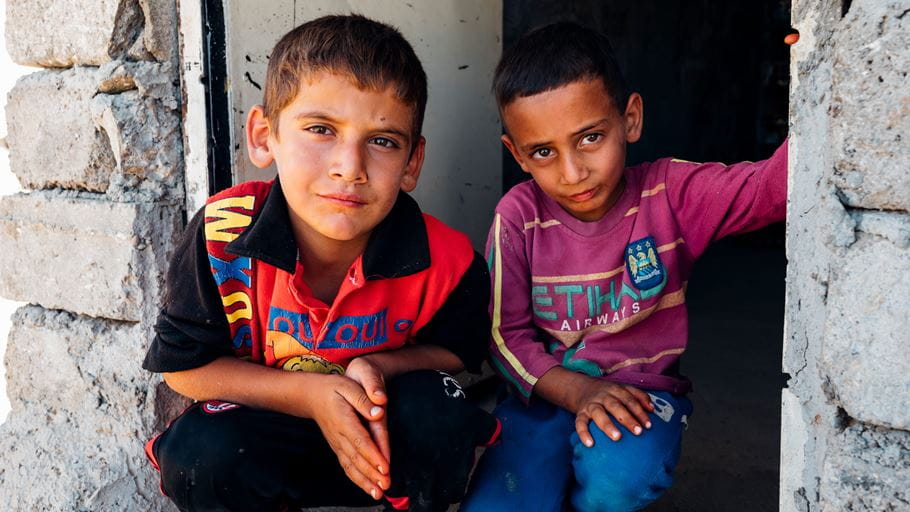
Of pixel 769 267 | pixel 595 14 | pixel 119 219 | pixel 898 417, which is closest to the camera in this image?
pixel 898 417

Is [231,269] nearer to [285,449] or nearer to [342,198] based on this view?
[342,198]

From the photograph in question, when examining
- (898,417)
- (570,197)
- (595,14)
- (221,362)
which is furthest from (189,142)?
(595,14)

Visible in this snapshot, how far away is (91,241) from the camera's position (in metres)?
1.92

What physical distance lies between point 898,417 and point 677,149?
545cm

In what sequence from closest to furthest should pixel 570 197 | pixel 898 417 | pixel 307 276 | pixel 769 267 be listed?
pixel 898 417, pixel 307 276, pixel 570 197, pixel 769 267

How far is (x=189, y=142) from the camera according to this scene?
73.9 inches

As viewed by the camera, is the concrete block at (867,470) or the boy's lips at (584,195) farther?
the boy's lips at (584,195)

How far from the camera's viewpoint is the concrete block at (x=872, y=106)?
1030mm

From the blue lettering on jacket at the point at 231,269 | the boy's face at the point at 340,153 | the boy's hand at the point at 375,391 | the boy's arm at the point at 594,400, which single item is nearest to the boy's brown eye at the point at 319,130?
the boy's face at the point at 340,153

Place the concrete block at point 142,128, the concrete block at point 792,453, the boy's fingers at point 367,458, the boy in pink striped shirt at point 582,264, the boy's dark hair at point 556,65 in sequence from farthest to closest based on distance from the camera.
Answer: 1. the concrete block at point 142,128
2. the boy's dark hair at point 556,65
3. the boy in pink striped shirt at point 582,264
4. the boy's fingers at point 367,458
5. the concrete block at point 792,453

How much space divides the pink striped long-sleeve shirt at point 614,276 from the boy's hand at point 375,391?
427mm

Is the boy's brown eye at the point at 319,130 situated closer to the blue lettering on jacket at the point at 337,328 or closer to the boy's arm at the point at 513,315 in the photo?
the blue lettering on jacket at the point at 337,328

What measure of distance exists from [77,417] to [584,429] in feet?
4.32

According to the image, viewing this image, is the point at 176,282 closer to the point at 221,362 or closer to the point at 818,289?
the point at 221,362
